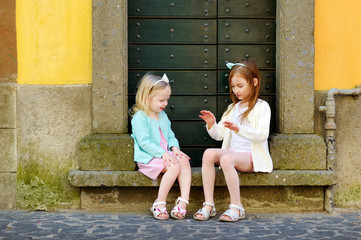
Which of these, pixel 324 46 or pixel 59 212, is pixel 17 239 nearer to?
pixel 59 212

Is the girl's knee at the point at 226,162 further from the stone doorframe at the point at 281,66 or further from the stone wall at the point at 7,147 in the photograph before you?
the stone wall at the point at 7,147

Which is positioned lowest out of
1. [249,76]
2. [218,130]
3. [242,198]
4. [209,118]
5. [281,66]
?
[242,198]

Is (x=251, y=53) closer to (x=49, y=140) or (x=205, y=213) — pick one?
(x=205, y=213)

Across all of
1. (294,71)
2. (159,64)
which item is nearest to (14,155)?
(159,64)

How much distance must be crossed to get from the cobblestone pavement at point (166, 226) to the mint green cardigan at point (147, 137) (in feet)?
1.76

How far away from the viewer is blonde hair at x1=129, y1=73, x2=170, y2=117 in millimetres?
4684

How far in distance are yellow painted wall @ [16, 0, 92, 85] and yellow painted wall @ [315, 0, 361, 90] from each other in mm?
2136

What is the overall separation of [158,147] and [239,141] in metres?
0.72

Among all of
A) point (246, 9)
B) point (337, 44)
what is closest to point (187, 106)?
point (246, 9)

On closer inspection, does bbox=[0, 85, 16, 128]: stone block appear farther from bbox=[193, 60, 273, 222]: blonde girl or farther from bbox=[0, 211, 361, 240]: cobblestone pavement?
bbox=[193, 60, 273, 222]: blonde girl

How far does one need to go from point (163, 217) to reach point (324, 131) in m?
1.73

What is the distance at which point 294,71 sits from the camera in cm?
485

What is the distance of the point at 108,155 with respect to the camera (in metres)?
4.80

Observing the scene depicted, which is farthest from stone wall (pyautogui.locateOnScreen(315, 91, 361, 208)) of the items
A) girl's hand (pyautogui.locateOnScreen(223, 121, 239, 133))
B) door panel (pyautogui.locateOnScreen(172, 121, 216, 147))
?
door panel (pyautogui.locateOnScreen(172, 121, 216, 147))
